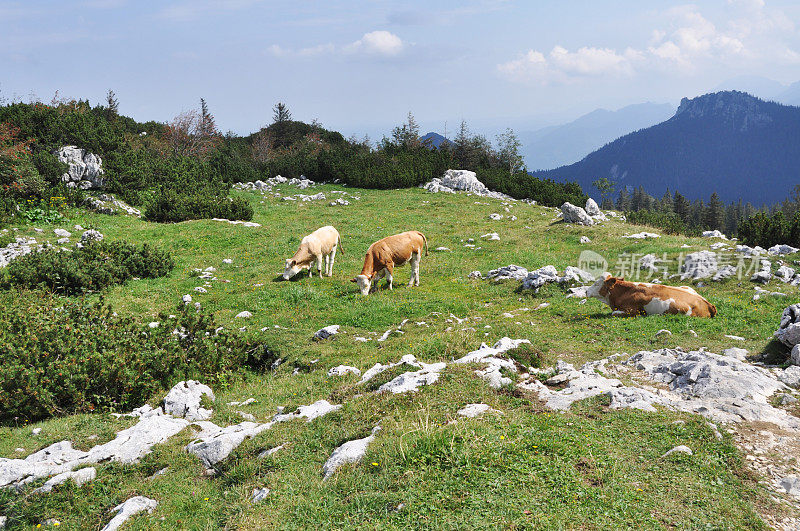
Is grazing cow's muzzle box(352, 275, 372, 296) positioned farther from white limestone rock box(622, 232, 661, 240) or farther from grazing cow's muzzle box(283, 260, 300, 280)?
white limestone rock box(622, 232, 661, 240)

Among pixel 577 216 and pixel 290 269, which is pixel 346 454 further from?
pixel 577 216

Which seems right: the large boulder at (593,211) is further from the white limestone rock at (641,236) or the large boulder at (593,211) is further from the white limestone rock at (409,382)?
Answer: the white limestone rock at (409,382)

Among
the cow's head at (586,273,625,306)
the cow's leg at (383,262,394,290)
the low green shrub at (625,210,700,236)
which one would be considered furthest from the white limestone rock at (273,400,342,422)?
the low green shrub at (625,210,700,236)

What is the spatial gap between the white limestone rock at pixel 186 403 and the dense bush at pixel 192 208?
79.2 feet

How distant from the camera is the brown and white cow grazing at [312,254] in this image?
20.2 meters

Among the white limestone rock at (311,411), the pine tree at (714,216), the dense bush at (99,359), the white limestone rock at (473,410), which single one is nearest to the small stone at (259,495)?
the white limestone rock at (311,411)

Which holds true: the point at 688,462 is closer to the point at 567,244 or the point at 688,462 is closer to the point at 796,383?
the point at 796,383

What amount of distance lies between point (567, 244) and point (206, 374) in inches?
797

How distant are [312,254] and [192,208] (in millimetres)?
15581

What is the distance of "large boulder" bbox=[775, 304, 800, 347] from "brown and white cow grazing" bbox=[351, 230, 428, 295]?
477 inches

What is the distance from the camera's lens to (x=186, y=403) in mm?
9711

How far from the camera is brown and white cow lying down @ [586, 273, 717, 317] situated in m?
13.6

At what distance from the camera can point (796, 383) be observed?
8.16 meters

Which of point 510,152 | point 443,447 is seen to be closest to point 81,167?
point 443,447
